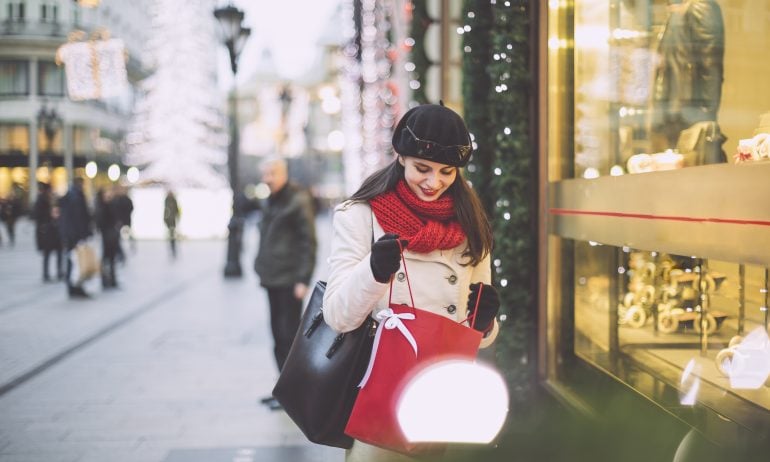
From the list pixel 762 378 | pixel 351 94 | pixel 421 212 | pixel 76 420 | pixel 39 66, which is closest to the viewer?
pixel 421 212

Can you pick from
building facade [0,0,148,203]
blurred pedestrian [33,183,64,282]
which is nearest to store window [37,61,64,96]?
building facade [0,0,148,203]

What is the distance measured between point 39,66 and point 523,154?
20.1 metres

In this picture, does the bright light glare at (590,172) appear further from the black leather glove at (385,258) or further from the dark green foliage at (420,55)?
the dark green foliage at (420,55)

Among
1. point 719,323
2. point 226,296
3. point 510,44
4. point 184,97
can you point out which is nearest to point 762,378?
point 719,323

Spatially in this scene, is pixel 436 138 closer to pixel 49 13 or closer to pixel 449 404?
pixel 449 404

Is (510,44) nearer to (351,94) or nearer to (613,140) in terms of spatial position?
(613,140)

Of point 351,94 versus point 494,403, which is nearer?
point 494,403

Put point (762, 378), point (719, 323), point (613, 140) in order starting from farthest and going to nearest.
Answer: point (613, 140) → point (719, 323) → point (762, 378)

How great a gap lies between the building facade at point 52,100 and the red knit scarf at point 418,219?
11.1 meters

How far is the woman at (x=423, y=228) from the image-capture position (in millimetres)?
2552

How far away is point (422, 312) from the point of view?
239 centimetres

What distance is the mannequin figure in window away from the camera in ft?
14.4

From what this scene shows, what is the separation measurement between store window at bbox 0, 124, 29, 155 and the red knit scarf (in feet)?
84.9

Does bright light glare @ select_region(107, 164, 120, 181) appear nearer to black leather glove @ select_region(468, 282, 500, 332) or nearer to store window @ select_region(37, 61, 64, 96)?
store window @ select_region(37, 61, 64, 96)
